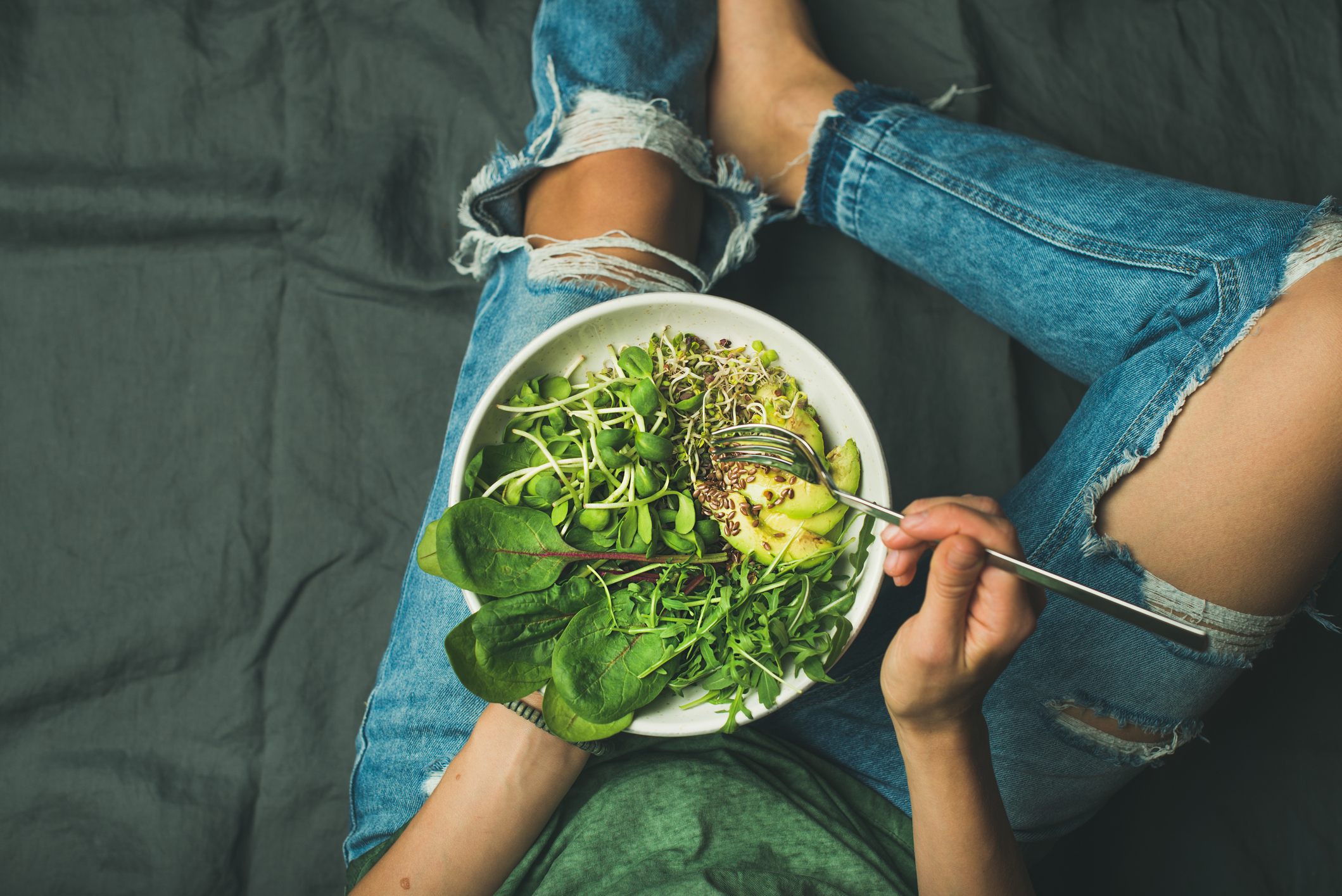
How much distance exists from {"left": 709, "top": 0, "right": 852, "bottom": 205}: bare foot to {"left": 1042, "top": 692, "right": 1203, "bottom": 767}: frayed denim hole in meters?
0.73

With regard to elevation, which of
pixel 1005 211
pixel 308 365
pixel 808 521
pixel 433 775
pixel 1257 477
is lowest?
pixel 433 775

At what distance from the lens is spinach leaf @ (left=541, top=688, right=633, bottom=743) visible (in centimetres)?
63

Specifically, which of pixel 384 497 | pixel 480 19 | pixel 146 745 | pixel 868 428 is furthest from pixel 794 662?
pixel 480 19

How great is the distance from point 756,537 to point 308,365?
0.78 m

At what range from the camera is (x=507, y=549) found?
62cm

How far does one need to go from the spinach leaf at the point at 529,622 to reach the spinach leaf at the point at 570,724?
0.11 feet

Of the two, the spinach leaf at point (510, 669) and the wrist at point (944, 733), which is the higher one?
the wrist at point (944, 733)

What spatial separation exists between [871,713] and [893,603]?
122 millimetres

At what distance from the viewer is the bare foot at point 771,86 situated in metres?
1.08

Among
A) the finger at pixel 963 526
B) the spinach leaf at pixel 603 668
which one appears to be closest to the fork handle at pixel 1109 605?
the finger at pixel 963 526

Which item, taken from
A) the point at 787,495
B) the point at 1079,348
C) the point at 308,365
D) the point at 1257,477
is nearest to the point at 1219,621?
the point at 1257,477

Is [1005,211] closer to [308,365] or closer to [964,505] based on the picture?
[964,505]

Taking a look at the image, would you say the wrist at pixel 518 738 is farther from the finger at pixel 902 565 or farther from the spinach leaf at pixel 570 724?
the finger at pixel 902 565

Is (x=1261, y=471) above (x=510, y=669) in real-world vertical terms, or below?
above
